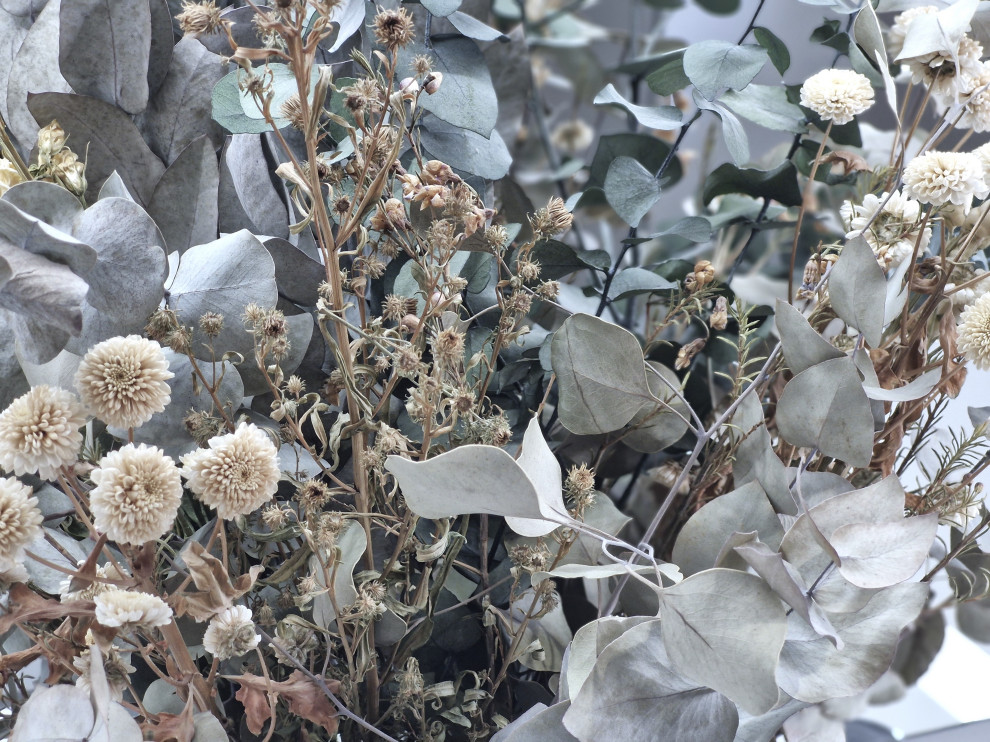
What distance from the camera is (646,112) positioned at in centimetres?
38

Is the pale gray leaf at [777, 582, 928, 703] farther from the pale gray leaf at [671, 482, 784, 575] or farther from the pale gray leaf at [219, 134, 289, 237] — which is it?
the pale gray leaf at [219, 134, 289, 237]

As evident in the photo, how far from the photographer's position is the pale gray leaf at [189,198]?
13.0 inches

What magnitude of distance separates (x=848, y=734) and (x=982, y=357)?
15cm

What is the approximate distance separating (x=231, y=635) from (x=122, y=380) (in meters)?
0.08

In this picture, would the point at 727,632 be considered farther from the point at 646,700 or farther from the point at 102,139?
the point at 102,139

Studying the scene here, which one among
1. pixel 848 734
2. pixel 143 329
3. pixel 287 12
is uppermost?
pixel 287 12

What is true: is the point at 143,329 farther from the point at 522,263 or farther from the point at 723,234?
the point at 723,234

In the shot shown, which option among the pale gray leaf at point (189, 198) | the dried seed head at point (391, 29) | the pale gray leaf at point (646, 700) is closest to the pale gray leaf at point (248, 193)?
the pale gray leaf at point (189, 198)

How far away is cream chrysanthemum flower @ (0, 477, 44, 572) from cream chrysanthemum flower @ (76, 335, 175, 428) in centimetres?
3

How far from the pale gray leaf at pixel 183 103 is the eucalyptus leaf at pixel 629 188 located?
18 centimetres

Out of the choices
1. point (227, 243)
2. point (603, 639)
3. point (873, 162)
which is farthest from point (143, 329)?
point (873, 162)

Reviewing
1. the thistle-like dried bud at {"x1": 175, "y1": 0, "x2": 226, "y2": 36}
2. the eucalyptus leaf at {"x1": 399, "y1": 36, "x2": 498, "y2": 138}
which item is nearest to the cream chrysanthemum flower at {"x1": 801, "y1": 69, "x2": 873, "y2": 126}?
the eucalyptus leaf at {"x1": 399, "y1": 36, "x2": 498, "y2": 138}

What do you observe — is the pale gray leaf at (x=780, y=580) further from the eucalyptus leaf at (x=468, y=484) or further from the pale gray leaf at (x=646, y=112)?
the pale gray leaf at (x=646, y=112)

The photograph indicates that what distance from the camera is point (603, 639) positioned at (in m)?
0.28
